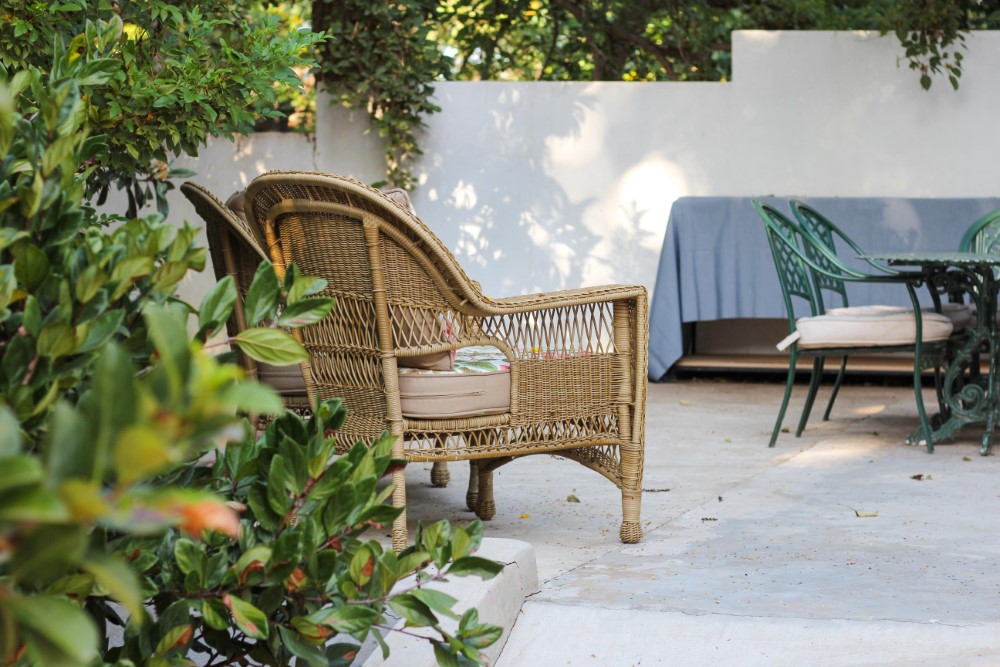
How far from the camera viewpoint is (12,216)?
3.71 feet

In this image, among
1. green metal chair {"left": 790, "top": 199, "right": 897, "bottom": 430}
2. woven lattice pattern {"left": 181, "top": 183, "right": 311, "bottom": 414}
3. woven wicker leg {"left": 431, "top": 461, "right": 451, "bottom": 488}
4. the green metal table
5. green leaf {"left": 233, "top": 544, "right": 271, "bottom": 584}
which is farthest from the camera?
green metal chair {"left": 790, "top": 199, "right": 897, "bottom": 430}

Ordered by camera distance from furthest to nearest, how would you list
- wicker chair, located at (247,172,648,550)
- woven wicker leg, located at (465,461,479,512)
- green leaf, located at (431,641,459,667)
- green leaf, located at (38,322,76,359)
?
woven wicker leg, located at (465,461,479,512) → wicker chair, located at (247,172,648,550) → green leaf, located at (431,641,459,667) → green leaf, located at (38,322,76,359)

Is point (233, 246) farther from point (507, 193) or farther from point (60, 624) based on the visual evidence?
point (507, 193)

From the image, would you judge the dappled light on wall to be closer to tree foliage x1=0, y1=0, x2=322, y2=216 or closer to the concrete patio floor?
the concrete patio floor

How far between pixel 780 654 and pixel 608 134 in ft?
16.1

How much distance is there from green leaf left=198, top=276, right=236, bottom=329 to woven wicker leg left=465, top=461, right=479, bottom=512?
2121 mm

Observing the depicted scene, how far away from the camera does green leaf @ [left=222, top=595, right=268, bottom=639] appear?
122 centimetres

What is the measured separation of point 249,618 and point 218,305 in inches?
13.2

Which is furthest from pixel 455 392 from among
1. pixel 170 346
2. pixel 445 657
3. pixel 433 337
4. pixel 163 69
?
pixel 170 346

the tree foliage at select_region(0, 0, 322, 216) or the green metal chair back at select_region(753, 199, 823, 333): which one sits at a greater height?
the tree foliage at select_region(0, 0, 322, 216)

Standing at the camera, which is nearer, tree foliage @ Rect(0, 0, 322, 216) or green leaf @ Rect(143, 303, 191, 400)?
green leaf @ Rect(143, 303, 191, 400)

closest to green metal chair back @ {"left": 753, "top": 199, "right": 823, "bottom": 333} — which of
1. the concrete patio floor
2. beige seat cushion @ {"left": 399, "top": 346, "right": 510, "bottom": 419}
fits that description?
the concrete patio floor

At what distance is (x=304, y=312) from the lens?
4.07ft

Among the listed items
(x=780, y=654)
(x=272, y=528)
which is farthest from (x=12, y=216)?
(x=780, y=654)
